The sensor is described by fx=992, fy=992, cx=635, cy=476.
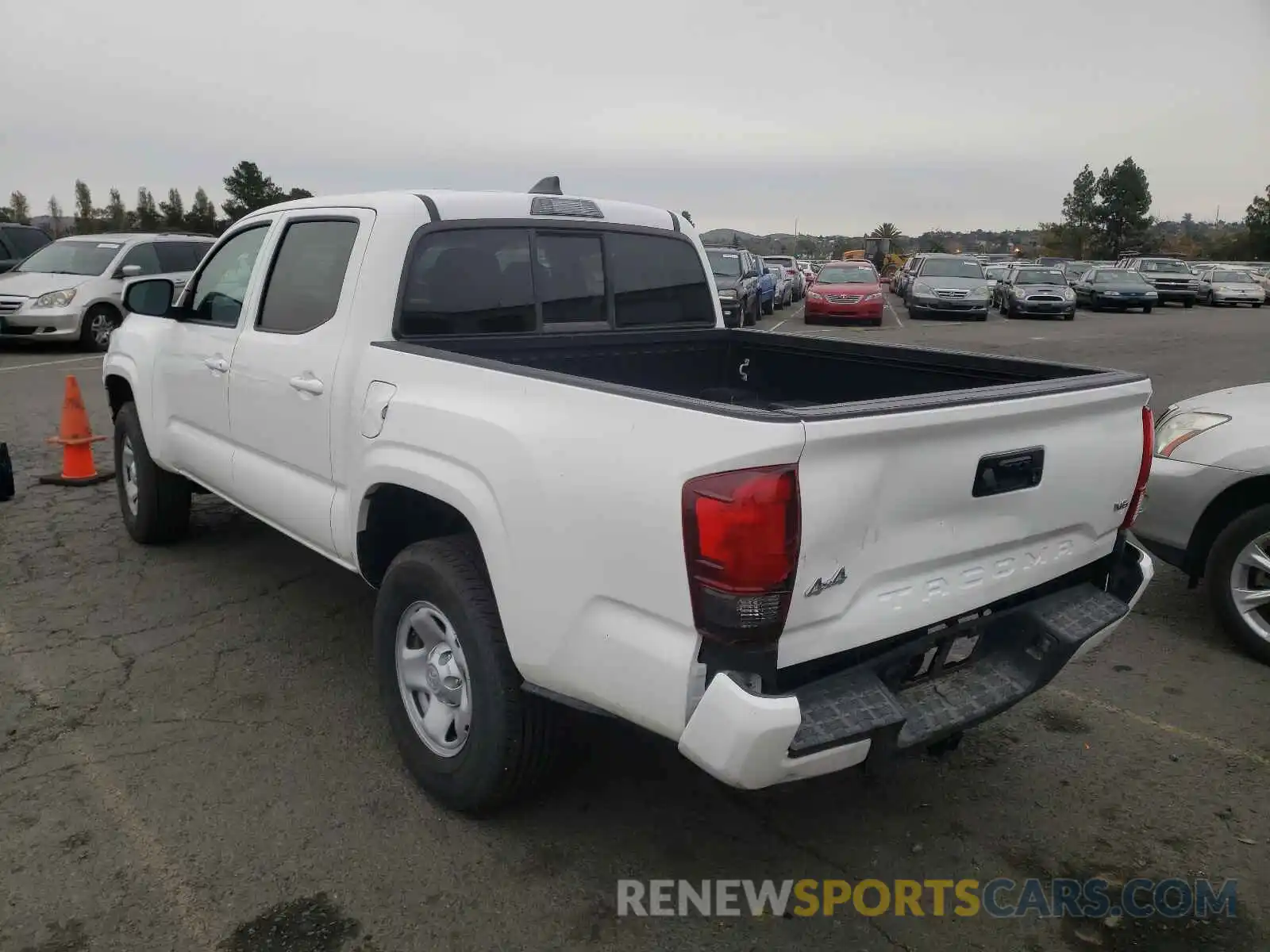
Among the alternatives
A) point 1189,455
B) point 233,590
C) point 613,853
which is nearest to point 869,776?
point 613,853

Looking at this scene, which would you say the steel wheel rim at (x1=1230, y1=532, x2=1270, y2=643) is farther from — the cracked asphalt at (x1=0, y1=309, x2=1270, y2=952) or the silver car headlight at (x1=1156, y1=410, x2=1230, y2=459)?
the silver car headlight at (x1=1156, y1=410, x2=1230, y2=459)

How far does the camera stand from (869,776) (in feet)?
11.4

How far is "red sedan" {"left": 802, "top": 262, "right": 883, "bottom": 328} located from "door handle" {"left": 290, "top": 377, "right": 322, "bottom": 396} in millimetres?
20633

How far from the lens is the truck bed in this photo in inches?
136

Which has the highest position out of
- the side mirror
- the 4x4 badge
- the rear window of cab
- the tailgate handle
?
the rear window of cab

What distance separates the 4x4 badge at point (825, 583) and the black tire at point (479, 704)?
3.06 feet

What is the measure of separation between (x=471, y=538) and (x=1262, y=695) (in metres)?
3.37

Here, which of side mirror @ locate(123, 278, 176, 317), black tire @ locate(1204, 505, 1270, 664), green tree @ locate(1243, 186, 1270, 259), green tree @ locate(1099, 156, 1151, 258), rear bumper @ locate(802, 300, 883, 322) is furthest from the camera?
green tree @ locate(1099, 156, 1151, 258)

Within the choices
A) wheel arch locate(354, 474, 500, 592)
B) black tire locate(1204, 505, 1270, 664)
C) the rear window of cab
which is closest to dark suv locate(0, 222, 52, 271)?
the rear window of cab

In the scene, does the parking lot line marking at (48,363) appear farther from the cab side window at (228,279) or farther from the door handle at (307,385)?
the door handle at (307,385)

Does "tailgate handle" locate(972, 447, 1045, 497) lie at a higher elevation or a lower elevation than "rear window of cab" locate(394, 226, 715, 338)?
lower

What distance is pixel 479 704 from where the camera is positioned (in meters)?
2.87

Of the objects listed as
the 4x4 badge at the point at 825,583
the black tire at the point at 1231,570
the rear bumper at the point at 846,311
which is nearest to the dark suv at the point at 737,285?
the rear bumper at the point at 846,311

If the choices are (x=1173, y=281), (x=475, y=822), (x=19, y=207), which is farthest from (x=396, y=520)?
(x=19, y=207)
